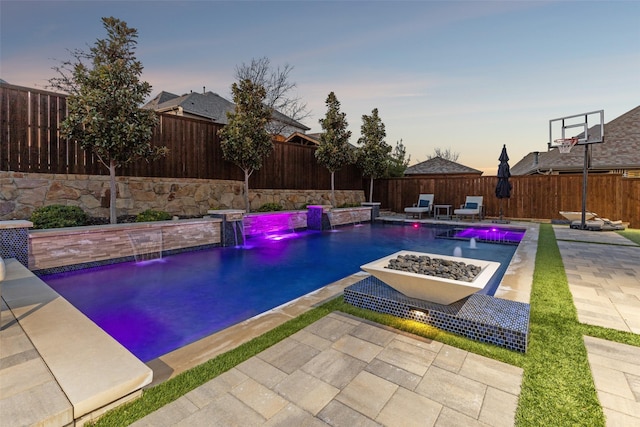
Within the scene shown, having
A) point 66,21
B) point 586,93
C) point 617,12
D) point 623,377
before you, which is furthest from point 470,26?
point 66,21

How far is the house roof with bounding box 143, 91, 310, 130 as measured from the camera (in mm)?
17688

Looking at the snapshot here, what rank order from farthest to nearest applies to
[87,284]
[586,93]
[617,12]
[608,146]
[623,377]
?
1. [608,146]
2. [586,93]
3. [617,12]
4. [87,284]
5. [623,377]

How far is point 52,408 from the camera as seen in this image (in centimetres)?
140

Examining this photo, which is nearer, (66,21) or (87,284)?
(87,284)

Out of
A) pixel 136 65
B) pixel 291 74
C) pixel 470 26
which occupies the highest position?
pixel 291 74

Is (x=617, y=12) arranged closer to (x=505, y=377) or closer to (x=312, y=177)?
(x=312, y=177)

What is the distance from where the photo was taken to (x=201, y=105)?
18.8 meters

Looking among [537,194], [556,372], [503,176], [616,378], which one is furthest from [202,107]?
[616,378]

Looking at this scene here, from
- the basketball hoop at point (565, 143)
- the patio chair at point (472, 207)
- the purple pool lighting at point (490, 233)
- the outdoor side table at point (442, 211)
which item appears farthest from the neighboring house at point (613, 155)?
the purple pool lighting at point (490, 233)

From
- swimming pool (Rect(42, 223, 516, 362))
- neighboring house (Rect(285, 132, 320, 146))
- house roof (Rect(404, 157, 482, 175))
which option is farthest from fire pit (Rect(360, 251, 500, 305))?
house roof (Rect(404, 157, 482, 175))

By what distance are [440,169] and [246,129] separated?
1511 cm

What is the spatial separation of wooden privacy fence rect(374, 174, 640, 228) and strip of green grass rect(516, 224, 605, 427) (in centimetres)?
1093

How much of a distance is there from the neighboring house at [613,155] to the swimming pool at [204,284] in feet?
38.1

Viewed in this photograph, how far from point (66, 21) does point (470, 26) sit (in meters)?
12.6
